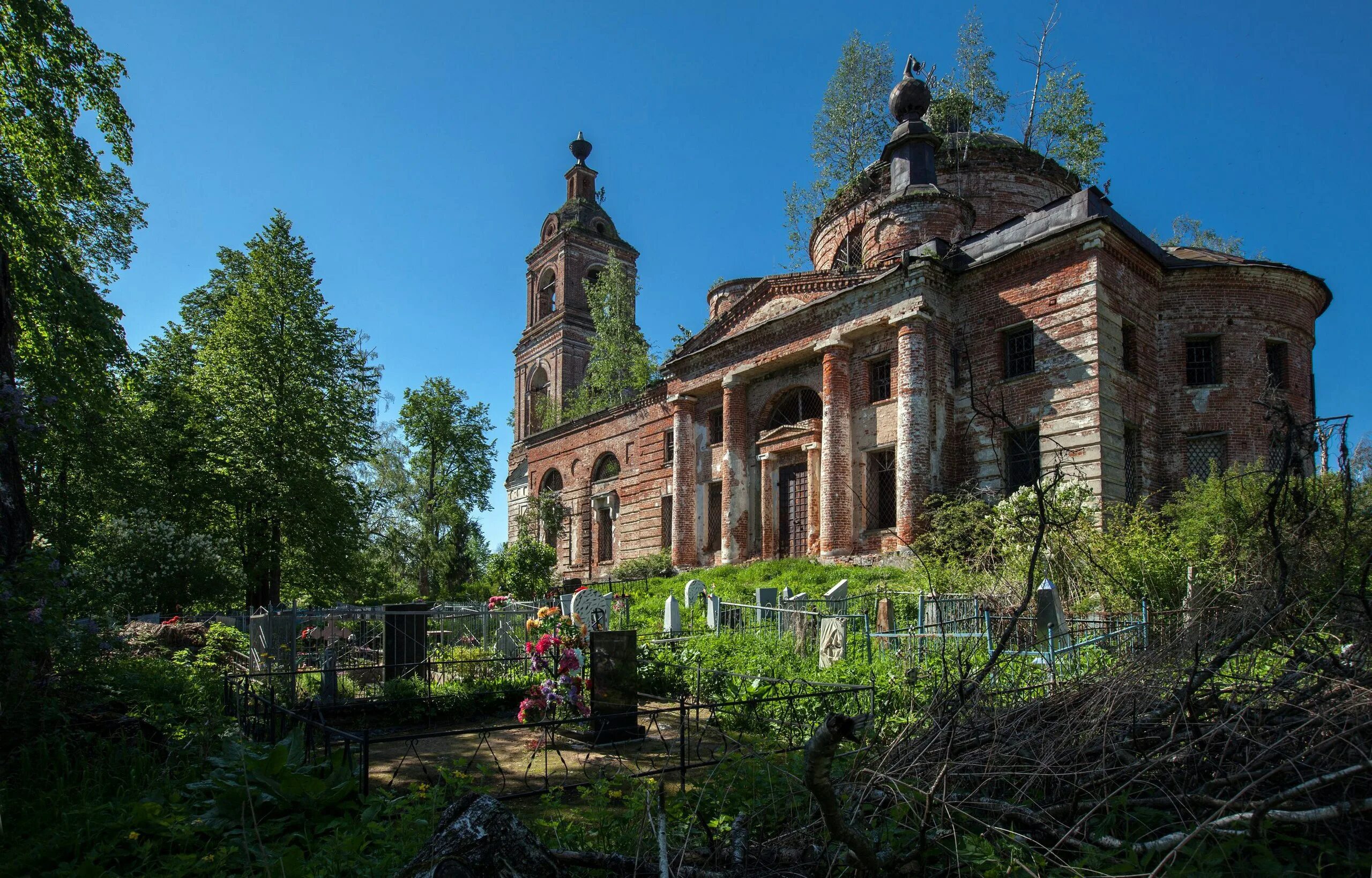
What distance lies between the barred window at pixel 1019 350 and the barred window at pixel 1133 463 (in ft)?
8.13

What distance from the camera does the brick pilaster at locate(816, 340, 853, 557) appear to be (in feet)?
63.2

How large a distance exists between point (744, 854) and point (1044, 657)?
5.66 m

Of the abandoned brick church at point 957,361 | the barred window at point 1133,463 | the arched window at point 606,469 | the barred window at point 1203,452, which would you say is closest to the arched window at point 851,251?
the abandoned brick church at point 957,361

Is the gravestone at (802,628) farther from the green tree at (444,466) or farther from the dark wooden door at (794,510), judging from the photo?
the green tree at (444,466)

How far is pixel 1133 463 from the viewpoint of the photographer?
17.3 meters

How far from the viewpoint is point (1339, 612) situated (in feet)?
15.5

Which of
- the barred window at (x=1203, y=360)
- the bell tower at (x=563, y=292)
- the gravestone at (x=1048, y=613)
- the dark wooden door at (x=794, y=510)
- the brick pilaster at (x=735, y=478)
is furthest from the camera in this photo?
the bell tower at (x=563, y=292)

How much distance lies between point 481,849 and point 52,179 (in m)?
15.4

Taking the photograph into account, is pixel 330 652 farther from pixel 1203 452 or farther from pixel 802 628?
pixel 1203 452

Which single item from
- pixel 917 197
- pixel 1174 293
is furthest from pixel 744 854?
pixel 917 197

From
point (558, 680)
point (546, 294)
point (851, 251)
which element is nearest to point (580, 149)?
point (546, 294)

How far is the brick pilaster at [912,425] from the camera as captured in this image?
17.6 m

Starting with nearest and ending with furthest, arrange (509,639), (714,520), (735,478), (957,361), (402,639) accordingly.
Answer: (402,639), (509,639), (957,361), (735,478), (714,520)

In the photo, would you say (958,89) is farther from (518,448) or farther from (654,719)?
(654,719)
